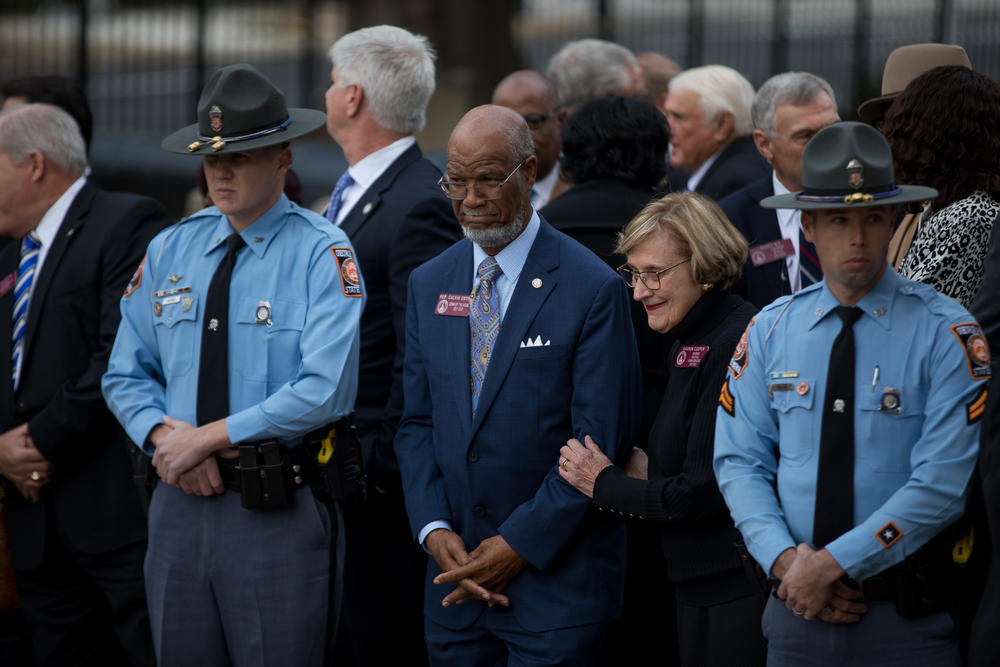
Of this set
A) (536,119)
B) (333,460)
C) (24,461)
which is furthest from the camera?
(536,119)

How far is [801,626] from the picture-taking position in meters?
2.95

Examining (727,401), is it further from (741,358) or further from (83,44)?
(83,44)

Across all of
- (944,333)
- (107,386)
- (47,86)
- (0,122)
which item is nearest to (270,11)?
(47,86)

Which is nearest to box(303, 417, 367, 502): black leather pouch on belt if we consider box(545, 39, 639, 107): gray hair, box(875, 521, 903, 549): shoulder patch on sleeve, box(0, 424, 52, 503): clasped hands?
box(0, 424, 52, 503): clasped hands

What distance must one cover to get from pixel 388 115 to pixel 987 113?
2.15 metres

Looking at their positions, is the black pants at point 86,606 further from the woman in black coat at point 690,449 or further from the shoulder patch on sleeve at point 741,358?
the shoulder patch on sleeve at point 741,358

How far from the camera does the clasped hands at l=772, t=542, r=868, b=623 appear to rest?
2.83 meters

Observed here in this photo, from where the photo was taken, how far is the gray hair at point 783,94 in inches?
196

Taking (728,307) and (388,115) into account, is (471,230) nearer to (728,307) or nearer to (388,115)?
(728,307)

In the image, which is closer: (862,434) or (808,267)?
(862,434)

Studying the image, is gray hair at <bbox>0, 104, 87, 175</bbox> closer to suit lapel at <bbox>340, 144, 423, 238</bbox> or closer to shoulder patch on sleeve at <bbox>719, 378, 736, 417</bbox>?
suit lapel at <bbox>340, 144, 423, 238</bbox>

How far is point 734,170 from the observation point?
19.0 ft

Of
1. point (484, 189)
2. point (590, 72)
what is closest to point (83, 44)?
point (590, 72)

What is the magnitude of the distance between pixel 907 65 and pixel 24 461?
353cm
